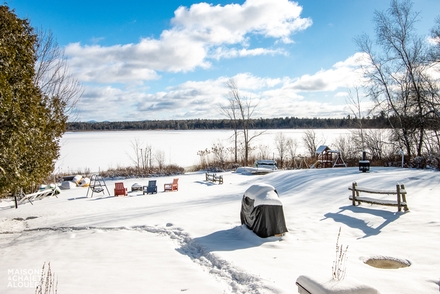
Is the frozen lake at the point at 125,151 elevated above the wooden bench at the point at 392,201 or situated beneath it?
elevated above

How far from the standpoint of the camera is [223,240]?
709 centimetres

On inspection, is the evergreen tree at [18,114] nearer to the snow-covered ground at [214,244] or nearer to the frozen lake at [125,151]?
the snow-covered ground at [214,244]

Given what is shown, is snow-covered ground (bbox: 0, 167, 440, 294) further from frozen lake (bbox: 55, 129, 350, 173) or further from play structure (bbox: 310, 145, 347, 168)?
frozen lake (bbox: 55, 129, 350, 173)

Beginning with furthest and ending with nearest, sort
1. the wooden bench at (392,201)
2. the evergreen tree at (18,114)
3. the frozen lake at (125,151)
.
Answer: the frozen lake at (125,151) → the wooden bench at (392,201) → the evergreen tree at (18,114)

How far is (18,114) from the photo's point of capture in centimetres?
782

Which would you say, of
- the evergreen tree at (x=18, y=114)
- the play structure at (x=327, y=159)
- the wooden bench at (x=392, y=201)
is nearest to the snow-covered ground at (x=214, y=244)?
the wooden bench at (x=392, y=201)

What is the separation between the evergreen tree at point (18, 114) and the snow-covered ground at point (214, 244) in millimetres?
1958

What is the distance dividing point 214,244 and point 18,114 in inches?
251

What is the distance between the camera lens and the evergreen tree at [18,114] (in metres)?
7.65

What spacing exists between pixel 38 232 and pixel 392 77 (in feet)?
77.0

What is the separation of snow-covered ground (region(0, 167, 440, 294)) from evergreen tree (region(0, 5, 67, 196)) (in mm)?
1958

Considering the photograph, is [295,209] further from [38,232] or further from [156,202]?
[38,232]

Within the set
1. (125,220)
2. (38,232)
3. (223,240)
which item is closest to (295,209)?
(223,240)

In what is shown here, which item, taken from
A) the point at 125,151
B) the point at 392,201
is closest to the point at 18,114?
the point at 392,201
